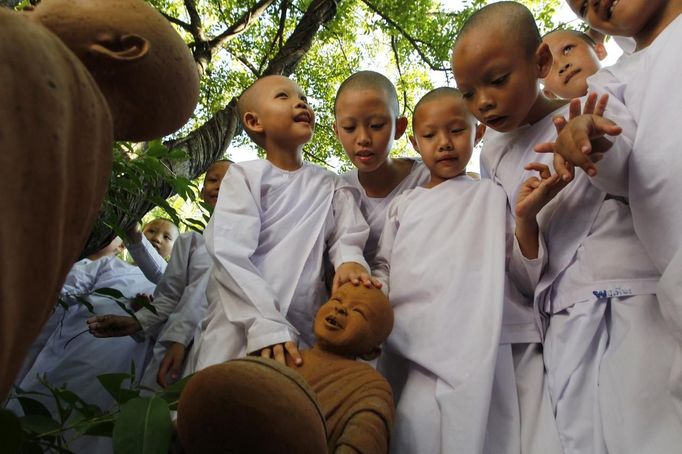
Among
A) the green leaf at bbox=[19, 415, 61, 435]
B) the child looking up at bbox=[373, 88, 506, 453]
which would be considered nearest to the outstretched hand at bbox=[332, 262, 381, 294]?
the child looking up at bbox=[373, 88, 506, 453]

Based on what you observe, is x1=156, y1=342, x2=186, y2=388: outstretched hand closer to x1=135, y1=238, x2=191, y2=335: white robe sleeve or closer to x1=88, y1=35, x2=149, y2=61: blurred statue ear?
x1=135, y1=238, x2=191, y2=335: white robe sleeve

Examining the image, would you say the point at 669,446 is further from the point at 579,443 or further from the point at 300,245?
the point at 300,245

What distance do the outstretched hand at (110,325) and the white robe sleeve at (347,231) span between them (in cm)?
103

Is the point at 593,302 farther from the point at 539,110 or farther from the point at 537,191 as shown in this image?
the point at 539,110

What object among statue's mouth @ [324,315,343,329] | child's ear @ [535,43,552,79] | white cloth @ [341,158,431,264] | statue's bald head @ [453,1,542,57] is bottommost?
statue's mouth @ [324,315,343,329]

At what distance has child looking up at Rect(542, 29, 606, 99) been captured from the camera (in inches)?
87.3

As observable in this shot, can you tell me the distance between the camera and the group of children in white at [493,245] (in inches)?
46.3

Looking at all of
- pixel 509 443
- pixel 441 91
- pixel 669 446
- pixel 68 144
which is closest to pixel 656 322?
pixel 669 446

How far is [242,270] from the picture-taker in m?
1.58

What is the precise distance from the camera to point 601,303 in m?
1.29

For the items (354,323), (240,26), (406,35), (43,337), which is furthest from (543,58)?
(240,26)

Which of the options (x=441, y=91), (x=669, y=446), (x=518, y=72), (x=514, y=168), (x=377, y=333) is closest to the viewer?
(x=669, y=446)

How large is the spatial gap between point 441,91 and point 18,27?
1583mm

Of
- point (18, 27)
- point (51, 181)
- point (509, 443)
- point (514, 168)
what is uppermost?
point (514, 168)
